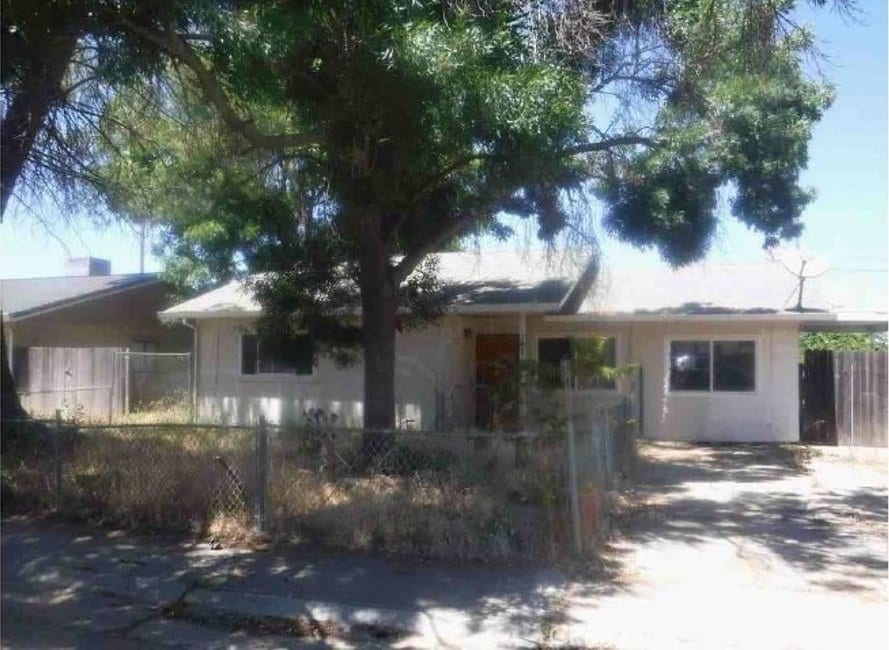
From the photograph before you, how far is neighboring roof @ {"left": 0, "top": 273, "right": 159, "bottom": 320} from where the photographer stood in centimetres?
2116

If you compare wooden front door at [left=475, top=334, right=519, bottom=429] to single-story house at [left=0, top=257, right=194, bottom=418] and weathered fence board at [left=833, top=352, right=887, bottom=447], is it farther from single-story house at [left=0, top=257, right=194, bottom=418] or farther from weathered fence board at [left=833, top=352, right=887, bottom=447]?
single-story house at [left=0, top=257, right=194, bottom=418]

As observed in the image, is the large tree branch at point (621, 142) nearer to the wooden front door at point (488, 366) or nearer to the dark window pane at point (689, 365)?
the wooden front door at point (488, 366)

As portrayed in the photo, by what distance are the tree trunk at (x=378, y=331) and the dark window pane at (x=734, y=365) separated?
7.70 m

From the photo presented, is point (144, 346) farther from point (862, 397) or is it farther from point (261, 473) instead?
point (261, 473)

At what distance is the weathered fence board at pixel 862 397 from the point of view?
55.2 feet

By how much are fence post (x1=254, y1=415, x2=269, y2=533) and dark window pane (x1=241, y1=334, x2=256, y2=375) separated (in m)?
10.4

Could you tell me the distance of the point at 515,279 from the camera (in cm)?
1831

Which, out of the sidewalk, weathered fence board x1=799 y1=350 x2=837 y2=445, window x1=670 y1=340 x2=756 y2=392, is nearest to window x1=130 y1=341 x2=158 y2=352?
window x1=670 y1=340 x2=756 y2=392

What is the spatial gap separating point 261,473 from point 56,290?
16.2m

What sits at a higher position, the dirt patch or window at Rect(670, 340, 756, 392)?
window at Rect(670, 340, 756, 392)

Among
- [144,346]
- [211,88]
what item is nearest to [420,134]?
[211,88]

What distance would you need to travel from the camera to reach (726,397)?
17.7 metres

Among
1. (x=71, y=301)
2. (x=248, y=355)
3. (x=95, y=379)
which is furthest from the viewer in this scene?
(x=71, y=301)

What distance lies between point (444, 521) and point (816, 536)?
3.72m
